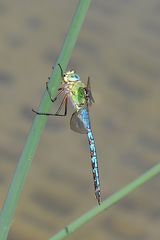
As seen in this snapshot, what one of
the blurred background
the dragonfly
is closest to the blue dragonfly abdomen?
the dragonfly

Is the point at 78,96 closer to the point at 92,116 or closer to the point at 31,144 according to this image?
the point at 31,144

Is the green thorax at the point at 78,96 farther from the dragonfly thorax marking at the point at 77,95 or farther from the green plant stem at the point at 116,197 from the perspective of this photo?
the green plant stem at the point at 116,197

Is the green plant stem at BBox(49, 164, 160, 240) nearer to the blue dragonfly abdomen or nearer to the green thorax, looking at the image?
the blue dragonfly abdomen

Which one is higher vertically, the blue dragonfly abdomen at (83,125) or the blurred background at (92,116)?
the blue dragonfly abdomen at (83,125)

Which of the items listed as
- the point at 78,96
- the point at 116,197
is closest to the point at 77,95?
the point at 78,96

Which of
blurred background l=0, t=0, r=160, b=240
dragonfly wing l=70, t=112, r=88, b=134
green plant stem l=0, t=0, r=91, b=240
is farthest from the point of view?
blurred background l=0, t=0, r=160, b=240

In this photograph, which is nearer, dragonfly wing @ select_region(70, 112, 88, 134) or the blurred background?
dragonfly wing @ select_region(70, 112, 88, 134)

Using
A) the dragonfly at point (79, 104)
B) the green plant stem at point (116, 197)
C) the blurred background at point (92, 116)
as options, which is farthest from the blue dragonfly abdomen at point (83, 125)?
the blurred background at point (92, 116)
